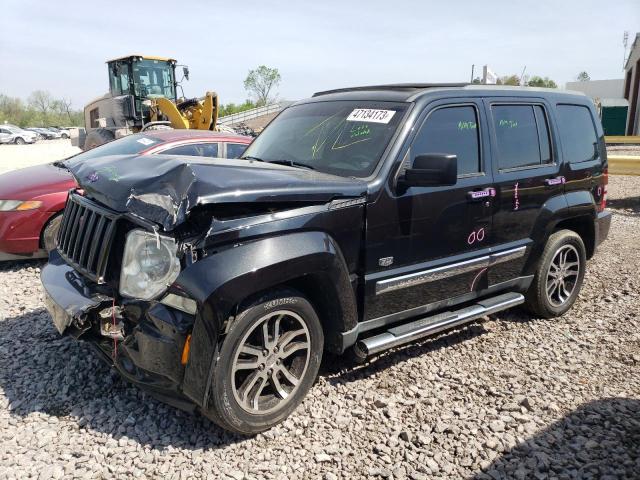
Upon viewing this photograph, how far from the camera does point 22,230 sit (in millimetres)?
5562

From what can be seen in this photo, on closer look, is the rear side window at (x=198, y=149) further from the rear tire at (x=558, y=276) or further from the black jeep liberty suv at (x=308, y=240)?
the rear tire at (x=558, y=276)

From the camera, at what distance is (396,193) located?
11.2 ft

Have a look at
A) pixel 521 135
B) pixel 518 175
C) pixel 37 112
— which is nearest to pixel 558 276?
pixel 518 175

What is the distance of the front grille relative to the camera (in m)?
3.04

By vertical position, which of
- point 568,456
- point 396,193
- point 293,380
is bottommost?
point 568,456

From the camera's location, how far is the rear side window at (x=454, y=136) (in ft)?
12.0

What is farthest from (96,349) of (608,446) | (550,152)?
(550,152)

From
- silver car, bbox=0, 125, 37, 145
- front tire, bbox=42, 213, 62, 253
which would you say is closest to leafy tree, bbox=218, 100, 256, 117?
silver car, bbox=0, 125, 37, 145

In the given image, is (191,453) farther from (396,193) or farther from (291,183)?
(396,193)

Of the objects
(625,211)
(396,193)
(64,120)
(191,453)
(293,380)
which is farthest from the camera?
(64,120)

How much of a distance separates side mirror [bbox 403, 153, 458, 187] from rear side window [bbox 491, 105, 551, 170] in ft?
3.34

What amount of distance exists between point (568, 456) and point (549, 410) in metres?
0.47

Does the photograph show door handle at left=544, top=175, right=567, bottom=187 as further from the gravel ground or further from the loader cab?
the loader cab

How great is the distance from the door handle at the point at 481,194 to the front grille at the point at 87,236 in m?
2.45
